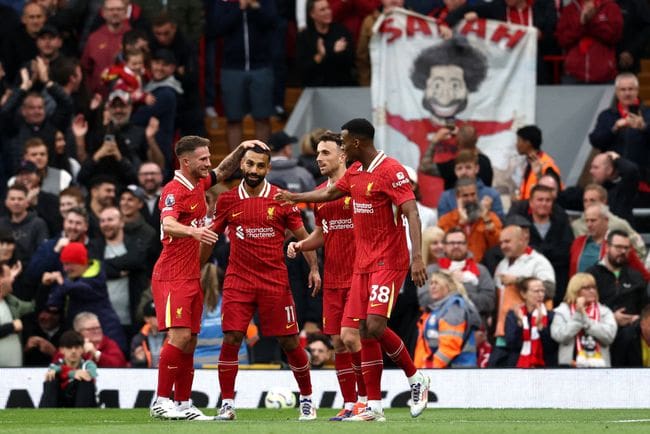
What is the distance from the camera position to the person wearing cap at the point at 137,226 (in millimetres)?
19625

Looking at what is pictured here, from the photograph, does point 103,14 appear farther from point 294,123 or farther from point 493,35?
point 493,35

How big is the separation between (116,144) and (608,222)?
6.36 meters

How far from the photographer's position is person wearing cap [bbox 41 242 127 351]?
61.1ft

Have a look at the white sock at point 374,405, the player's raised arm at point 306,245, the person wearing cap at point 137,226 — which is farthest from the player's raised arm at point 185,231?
the person wearing cap at point 137,226

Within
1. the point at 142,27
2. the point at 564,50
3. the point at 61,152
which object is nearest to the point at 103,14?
the point at 142,27

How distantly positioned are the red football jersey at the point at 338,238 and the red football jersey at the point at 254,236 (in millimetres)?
365

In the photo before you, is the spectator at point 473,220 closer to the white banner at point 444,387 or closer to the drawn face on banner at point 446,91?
the white banner at point 444,387

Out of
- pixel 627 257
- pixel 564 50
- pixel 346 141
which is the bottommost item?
pixel 627 257

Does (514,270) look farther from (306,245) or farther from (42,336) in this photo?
(42,336)

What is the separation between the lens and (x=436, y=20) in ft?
74.2

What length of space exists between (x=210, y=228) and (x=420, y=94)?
318 inches

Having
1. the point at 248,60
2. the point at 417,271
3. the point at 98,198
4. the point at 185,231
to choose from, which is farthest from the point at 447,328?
the point at 248,60

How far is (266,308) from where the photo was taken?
49.9 feet

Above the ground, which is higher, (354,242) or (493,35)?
(493,35)
